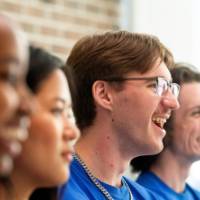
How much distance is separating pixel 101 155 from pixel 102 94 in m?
0.19

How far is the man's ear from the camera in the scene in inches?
66.6

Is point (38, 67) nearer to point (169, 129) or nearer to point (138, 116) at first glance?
point (138, 116)

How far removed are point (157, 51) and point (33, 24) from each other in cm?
102

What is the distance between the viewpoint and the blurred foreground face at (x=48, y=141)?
957mm

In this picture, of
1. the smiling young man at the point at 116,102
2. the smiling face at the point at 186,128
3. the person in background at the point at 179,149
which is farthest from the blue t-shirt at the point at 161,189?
the smiling young man at the point at 116,102

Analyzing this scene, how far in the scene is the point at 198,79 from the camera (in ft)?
7.50

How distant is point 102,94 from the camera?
1.70m

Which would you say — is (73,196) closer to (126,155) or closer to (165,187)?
(126,155)

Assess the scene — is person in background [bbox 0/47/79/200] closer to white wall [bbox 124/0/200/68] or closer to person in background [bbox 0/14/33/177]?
person in background [bbox 0/14/33/177]

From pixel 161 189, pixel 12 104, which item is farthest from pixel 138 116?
pixel 12 104

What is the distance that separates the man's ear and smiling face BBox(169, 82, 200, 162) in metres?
0.57

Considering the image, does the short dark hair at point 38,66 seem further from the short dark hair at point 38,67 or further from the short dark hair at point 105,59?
the short dark hair at point 105,59

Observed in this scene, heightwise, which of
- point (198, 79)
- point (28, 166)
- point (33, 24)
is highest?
point (28, 166)

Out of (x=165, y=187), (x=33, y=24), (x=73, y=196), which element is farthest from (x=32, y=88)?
(x=33, y=24)
